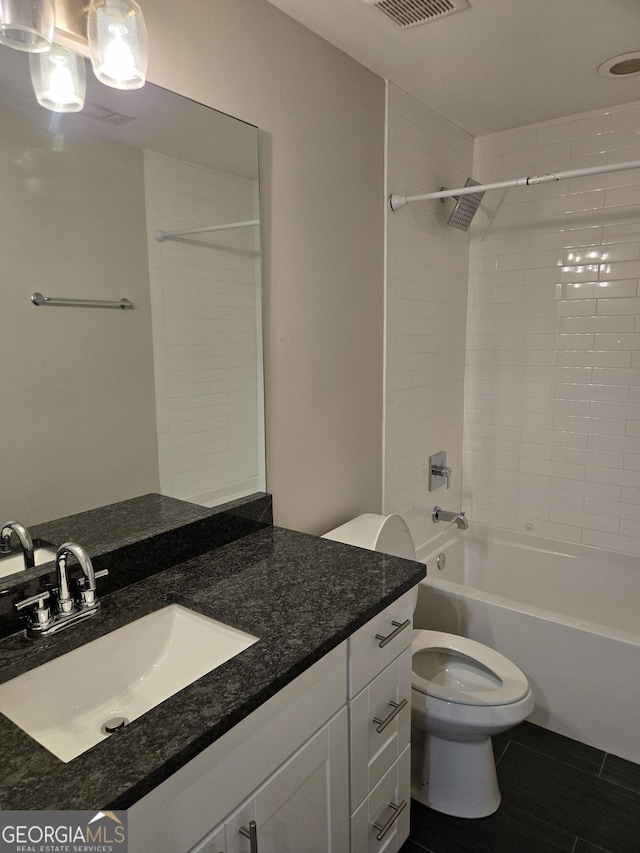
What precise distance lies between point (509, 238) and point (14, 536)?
2.60 metres

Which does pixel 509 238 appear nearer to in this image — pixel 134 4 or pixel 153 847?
pixel 134 4

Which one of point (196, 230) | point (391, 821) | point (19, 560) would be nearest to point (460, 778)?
point (391, 821)

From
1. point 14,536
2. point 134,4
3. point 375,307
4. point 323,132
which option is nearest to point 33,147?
point 134,4

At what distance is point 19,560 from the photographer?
4.02 ft

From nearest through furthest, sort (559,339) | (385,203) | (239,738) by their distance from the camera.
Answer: (239,738), (385,203), (559,339)

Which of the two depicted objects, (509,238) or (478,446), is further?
(478,446)

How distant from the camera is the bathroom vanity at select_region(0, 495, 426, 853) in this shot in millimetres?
849

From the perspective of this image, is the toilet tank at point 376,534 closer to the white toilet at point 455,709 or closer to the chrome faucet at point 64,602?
the white toilet at point 455,709

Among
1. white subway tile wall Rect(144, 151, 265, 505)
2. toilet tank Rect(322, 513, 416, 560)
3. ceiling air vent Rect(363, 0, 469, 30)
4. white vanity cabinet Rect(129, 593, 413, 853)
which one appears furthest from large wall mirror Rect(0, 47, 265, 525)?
white vanity cabinet Rect(129, 593, 413, 853)

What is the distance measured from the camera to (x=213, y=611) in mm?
1272

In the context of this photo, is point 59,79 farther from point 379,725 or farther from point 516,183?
point 379,725

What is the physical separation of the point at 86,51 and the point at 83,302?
0.55 m

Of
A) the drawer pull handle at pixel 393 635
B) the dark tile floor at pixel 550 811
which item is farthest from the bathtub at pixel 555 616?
the drawer pull handle at pixel 393 635

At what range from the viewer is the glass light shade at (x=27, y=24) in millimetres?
1080
